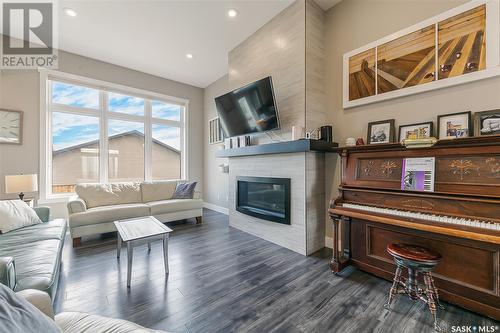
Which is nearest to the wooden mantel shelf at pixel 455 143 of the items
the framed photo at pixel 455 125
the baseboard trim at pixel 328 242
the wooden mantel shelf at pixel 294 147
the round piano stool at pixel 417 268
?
the framed photo at pixel 455 125

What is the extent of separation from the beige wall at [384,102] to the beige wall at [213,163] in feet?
8.88

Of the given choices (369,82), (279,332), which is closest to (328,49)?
(369,82)

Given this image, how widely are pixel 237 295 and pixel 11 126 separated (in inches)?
179

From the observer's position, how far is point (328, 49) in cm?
290

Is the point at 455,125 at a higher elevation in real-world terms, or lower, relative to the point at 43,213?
higher

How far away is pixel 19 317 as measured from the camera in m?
0.75

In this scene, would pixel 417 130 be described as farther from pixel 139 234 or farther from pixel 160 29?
pixel 160 29

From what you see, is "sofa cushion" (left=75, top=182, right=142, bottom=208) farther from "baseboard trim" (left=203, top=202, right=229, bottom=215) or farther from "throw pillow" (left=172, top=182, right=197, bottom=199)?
"baseboard trim" (left=203, top=202, right=229, bottom=215)

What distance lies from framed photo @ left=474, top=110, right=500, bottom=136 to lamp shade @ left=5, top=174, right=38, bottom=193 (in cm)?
549

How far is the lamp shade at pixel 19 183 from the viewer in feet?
9.79

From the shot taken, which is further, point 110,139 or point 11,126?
point 110,139

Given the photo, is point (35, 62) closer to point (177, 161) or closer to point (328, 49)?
point (177, 161)

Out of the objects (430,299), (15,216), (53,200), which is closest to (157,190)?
(53,200)

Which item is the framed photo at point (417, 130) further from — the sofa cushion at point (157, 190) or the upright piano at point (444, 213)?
the sofa cushion at point (157, 190)
